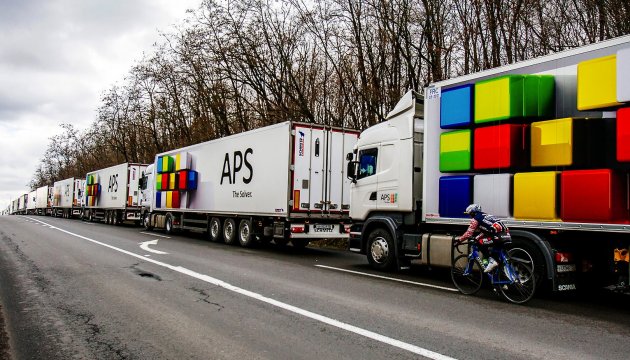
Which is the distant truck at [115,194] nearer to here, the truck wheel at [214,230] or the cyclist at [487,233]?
the truck wheel at [214,230]

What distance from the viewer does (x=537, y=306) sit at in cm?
738

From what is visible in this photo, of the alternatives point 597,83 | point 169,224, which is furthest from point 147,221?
point 597,83

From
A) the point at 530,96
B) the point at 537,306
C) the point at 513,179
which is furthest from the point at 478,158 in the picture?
the point at 537,306

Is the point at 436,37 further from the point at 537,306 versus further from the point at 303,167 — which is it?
the point at 537,306

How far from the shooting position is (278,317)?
626 centimetres

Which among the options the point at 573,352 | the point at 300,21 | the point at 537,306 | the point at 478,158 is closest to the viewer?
the point at 573,352

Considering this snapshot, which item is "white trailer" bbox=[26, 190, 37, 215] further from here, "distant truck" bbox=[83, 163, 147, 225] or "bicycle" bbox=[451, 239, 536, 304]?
"bicycle" bbox=[451, 239, 536, 304]

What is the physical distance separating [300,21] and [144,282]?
15.5 m

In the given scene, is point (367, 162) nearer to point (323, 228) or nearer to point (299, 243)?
point (323, 228)

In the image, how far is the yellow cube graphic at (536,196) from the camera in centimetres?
743

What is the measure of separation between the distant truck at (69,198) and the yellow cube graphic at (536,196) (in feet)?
134

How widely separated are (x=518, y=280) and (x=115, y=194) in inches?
1192

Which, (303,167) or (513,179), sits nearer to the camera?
(513,179)

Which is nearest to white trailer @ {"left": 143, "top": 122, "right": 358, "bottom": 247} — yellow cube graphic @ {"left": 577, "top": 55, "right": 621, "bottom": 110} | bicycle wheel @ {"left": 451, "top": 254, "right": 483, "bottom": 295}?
bicycle wheel @ {"left": 451, "top": 254, "right": 483, "bottom": 295}
